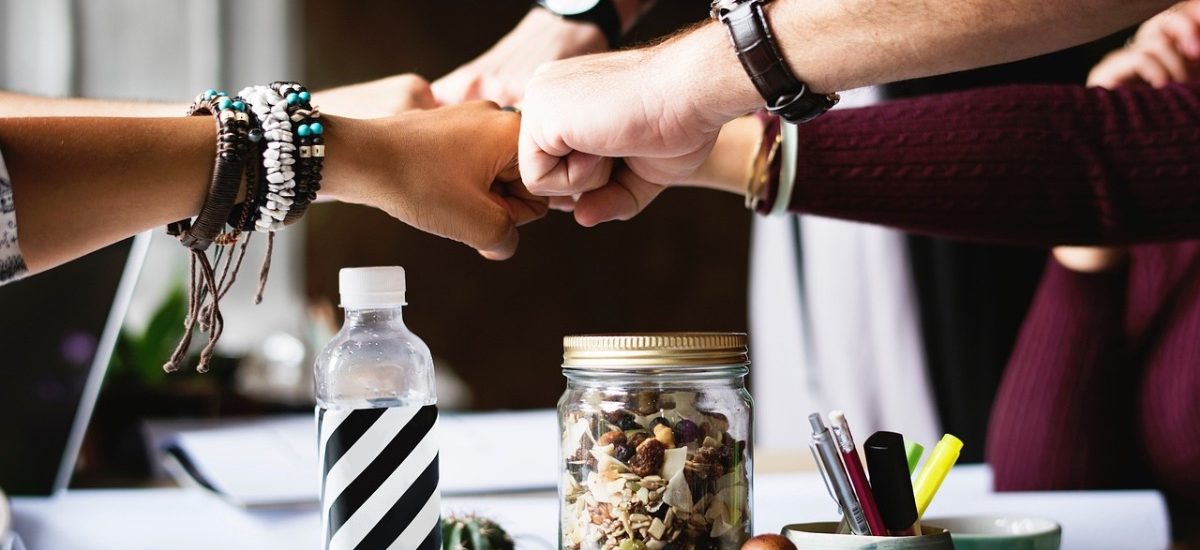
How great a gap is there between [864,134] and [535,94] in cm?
34

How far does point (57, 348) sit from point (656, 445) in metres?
0.66

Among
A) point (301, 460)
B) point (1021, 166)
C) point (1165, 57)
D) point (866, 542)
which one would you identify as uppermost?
point (1165, 57)

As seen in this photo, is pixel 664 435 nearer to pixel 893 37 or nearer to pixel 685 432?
pixel 685 432

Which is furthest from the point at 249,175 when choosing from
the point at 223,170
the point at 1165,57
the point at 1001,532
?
the point at 1165,57

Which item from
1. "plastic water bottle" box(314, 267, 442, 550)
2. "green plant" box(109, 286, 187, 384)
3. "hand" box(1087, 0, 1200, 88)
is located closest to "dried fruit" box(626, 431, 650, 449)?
"plastic water bottle" box(314, 267, 442, 550)

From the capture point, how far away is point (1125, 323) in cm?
121

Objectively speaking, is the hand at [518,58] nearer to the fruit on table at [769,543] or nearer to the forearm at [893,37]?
the forearm at [893,37]

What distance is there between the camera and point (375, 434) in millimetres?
510

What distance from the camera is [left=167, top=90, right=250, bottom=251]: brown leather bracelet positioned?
1.93 ft

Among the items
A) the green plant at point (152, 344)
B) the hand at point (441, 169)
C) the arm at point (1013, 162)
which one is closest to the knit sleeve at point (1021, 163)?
the arm at point (1013, 162)

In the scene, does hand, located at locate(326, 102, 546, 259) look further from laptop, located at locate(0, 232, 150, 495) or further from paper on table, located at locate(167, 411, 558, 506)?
laptop, located at locate(0, 232, 150, 495)

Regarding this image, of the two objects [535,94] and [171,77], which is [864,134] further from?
[171,77]

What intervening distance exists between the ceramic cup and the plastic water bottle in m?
0.28

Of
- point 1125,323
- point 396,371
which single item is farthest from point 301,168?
point 1125,323
